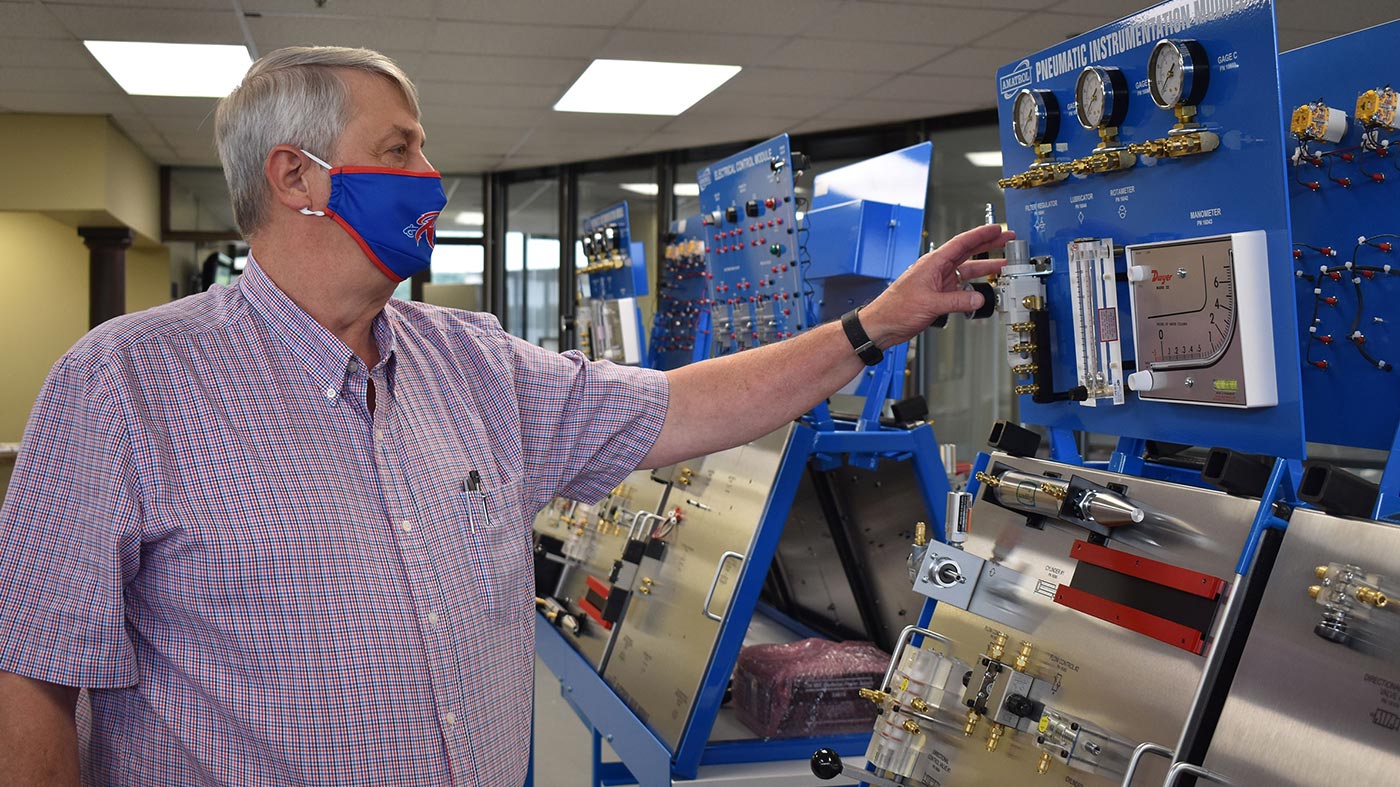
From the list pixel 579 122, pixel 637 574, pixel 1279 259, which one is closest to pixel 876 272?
pixel 637 574

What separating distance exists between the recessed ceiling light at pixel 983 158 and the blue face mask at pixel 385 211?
6.89 meters

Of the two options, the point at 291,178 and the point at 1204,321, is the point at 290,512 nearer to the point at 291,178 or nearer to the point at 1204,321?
the point at 291,178

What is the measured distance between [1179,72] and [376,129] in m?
1.15

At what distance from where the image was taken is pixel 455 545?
1626 millimetres

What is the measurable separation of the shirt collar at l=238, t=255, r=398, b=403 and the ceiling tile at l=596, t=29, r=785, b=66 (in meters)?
4.93

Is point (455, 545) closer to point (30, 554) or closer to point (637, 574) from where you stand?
point (30, 554)

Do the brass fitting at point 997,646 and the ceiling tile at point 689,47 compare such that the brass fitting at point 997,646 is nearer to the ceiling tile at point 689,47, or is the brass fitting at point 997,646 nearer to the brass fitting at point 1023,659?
the brass fitting at point 1023,659

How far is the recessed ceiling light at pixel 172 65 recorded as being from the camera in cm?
654

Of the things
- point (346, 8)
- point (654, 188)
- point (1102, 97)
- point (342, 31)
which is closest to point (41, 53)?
point (342, 31)

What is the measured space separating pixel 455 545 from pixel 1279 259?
3.93 feet

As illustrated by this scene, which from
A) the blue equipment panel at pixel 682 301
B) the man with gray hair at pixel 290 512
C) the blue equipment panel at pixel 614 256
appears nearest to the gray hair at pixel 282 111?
the man with gray hair at pixel 290 512

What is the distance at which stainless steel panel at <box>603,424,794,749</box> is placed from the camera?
296 cm

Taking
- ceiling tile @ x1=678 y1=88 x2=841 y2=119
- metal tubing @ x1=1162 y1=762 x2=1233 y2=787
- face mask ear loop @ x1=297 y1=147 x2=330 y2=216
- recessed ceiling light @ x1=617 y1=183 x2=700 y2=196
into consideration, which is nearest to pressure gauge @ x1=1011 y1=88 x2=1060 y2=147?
metal tubing @ x1=1162 y1=762 x2=1233 y2=787

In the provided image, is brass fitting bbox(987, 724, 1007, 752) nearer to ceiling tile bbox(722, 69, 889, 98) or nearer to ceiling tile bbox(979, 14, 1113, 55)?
ceiling tile bbox(979, 14, 1113, 55)
